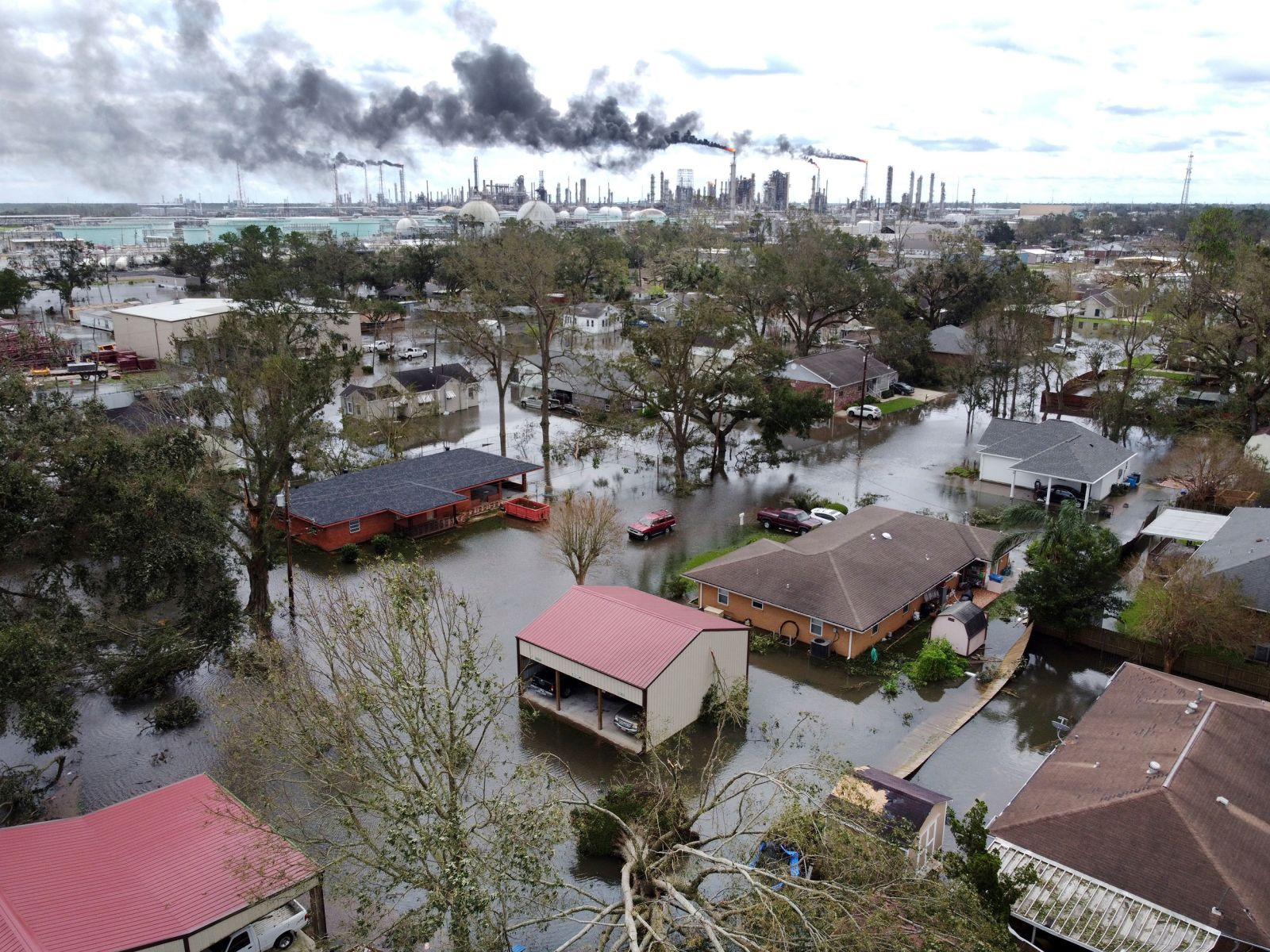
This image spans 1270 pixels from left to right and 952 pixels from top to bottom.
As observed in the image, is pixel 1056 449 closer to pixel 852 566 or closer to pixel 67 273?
pixel 852 566

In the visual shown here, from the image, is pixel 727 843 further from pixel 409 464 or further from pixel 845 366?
pixel 845 366

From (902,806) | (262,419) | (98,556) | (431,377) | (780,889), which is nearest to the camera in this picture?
(780,889)

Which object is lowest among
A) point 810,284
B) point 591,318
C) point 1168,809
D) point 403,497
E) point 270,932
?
point 270,932

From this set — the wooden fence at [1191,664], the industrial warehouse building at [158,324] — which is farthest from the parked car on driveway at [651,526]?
the industrial warehouse building at [158,324]

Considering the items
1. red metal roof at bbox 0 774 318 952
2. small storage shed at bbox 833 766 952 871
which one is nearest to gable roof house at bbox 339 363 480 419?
red metal roof at bbox 0 774 318 952

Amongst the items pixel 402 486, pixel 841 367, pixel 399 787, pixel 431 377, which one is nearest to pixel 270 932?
pixel 399 787

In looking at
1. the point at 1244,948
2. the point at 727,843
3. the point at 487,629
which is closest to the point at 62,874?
the point at 727,843
